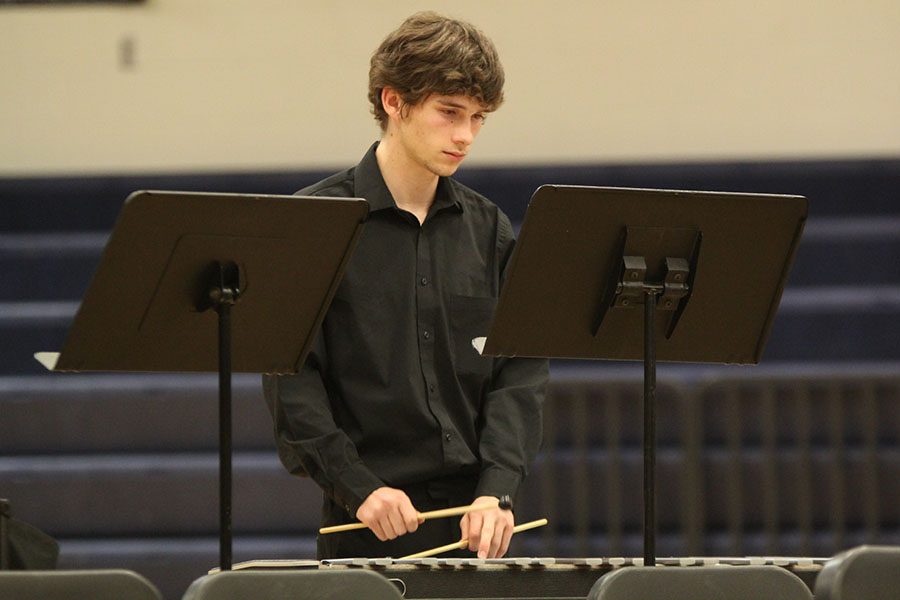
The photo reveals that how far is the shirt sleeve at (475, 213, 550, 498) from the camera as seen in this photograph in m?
2.38

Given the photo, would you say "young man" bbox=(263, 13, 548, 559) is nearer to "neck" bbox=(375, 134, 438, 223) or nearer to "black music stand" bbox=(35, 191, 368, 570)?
"neck" bbox=(375, 134, 438, 223)

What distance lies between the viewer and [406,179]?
248 centimetres

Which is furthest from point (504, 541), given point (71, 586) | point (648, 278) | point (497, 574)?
point (71, 586)

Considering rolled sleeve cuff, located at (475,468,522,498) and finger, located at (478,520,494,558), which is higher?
rolled sleeve cuff, located at (475,468,522,498)

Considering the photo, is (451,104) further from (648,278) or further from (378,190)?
(648,278)

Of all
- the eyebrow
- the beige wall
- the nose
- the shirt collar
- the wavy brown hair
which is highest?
the beige wall

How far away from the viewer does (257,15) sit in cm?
439

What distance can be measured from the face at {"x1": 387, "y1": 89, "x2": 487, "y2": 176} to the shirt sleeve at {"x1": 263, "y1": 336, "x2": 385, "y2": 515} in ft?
1.23

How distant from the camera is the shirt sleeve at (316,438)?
229cm

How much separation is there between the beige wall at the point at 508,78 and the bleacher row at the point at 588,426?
0.09 m

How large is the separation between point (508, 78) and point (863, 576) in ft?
9.56

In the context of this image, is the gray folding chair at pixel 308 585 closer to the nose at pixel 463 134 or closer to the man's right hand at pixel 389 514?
the man's right hand at pixel 389 514

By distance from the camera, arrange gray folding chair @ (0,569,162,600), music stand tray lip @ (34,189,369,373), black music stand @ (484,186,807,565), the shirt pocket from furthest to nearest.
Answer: the shirt pocket < black music stand @ (484,186,807,565) < music stand tray lip @ (34,189,369,373) < gray folding chair @ (0,569,162,600)

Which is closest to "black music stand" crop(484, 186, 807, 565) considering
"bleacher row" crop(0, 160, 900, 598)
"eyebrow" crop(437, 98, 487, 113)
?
"eyebrow" crop(437, 98, 487, 113)
